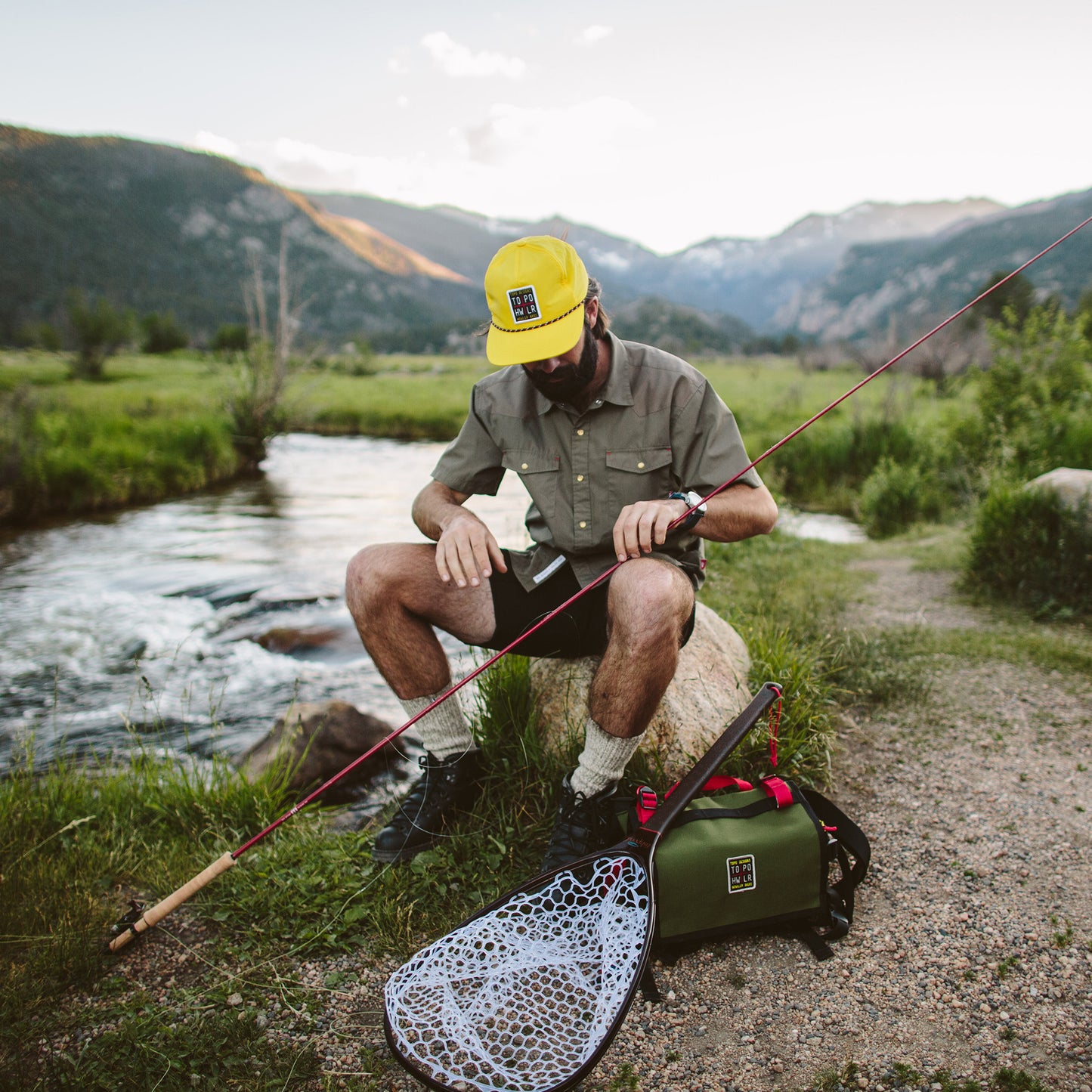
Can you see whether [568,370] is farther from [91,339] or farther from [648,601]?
[91,339]

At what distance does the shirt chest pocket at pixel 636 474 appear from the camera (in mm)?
2934

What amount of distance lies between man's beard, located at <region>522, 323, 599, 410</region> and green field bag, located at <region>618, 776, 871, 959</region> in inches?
59.4

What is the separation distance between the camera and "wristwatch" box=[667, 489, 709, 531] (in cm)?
267

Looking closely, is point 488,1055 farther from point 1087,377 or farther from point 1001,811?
point 1087,377

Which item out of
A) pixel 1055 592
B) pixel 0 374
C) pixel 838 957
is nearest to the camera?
pixel 838 957

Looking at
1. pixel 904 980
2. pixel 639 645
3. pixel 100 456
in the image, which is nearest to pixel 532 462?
pixel 639 645

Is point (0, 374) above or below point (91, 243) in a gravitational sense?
below

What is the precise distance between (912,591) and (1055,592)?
3.47 ft

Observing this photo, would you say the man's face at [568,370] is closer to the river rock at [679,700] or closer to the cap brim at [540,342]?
the cap brim at [540,342]

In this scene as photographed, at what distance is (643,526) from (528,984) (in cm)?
147

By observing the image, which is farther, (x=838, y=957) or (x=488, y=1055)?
(x=838, y=957)

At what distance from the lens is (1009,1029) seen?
6.49 ft

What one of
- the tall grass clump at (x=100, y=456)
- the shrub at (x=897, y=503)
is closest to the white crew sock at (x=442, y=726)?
the shrub at (x=897, y=503)

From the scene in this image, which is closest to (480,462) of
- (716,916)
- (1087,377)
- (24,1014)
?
(716,916)
